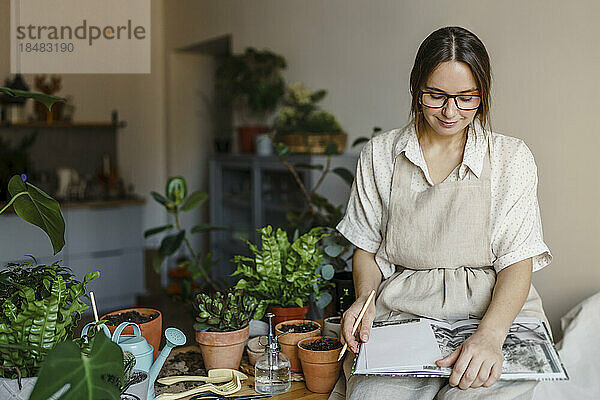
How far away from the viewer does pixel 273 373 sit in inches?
50.8

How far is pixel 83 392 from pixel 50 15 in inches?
97.9

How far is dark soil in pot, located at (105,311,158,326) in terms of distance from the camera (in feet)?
4.49

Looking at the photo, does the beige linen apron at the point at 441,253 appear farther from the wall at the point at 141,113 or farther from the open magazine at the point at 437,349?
the wall at the point at 141,113

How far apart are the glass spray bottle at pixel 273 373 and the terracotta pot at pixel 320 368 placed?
0.04 metres

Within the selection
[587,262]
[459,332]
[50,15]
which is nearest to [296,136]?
[50,15]

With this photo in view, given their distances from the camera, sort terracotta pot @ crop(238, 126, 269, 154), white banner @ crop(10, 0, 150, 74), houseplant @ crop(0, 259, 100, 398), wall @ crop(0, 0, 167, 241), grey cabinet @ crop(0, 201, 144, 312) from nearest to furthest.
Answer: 1. houseplant @ crop(0, 259, 100, 398)
2. white banner @ crop(10, 0, 150, 74)
3. terracotta pot @ crop(238, 126, 269, 154)
4. grey cabinet @ crop(0, 201, 144, 312)
5. wall @ crop(0, 0, 167, 241)

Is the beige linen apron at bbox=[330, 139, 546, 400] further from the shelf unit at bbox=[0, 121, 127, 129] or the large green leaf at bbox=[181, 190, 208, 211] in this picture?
the shelf unit at bbox=[0, 121, 127, 129]

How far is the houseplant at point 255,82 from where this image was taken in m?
3.52

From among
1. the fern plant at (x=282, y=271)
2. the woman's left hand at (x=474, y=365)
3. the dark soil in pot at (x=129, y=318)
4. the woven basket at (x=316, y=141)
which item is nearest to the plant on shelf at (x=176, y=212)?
the woven basket at (x=316, y=141)

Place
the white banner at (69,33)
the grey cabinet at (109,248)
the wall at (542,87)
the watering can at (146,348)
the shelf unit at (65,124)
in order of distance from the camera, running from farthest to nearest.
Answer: the shelf unit at (65,124)
the grey cabinet at (109,248)
the white banner at (69,33)
the wall at (542,87)
the watering can at (146,348)

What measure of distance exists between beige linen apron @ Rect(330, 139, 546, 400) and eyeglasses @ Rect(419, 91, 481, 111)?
14 centimetres

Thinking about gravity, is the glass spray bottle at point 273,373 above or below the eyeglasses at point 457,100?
below

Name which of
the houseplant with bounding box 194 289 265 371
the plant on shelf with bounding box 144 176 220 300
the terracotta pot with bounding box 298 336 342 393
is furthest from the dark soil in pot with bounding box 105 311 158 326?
the plant on shelf with bounding box 144 176 220 300

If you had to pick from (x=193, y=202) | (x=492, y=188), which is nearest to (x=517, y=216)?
Result: (x=492, y=188)
